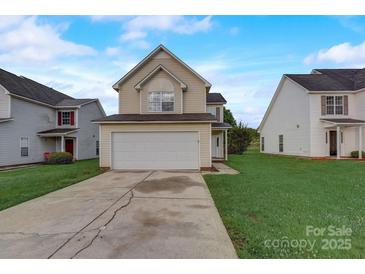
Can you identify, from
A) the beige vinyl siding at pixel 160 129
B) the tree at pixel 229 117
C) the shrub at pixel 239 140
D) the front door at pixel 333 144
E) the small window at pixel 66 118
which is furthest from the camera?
the tree at pixel 229 117

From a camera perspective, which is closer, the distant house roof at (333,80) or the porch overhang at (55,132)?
the distant house roof at (333,80)

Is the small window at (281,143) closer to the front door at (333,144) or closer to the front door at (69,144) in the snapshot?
the front door at (333,144)

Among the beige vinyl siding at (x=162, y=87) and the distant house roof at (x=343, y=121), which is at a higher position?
the beige vinyl siding at (x=162, y=87)

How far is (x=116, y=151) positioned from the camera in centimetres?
1280

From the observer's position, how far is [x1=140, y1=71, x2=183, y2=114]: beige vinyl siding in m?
14.5

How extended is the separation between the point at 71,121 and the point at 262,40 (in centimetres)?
1780

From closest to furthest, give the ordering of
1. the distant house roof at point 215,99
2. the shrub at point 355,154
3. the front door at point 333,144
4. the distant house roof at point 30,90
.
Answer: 1. the distant house roof at point 30,90
2. the shrub at point 355,154
3. the front door at point 333,144
4. the distant house roof at point 215,99

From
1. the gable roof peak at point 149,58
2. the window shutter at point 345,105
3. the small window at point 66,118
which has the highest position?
the gable roof peak at point 149,58

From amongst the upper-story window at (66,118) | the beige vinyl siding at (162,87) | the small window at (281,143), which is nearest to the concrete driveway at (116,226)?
the beige vinyl siding at (162,87)

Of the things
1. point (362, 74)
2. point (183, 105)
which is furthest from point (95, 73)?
point (362, 74)

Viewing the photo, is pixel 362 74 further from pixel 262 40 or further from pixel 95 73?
pixel 95 73

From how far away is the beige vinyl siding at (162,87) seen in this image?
1454 cm

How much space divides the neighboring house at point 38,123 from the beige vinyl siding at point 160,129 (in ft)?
27.8

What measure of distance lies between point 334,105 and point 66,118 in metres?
23.9
